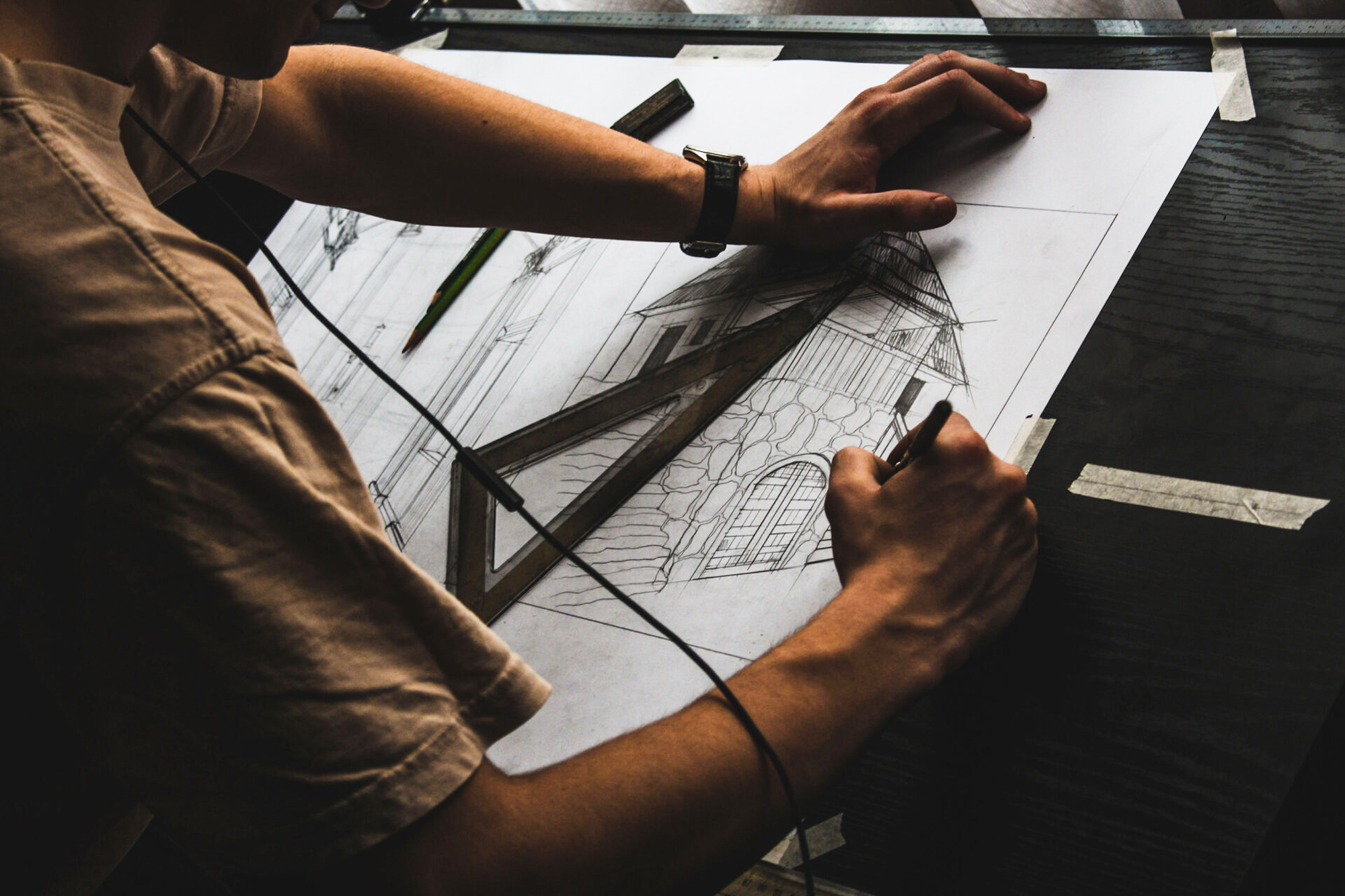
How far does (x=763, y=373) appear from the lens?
0.95m

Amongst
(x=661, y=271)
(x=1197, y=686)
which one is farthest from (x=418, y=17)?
(x=1197, y=686)

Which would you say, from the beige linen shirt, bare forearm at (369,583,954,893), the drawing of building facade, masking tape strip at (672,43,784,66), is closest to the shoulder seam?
the beige linen shirt

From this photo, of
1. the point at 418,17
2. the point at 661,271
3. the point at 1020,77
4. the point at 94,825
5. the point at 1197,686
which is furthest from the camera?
the point at 418,17

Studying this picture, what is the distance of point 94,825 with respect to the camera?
2.64ft

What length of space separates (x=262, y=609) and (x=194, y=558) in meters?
0.05

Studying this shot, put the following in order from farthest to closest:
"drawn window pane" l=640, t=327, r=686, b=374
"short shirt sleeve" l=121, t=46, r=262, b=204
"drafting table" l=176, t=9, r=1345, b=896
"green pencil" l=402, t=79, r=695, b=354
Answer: "green pencil" l=402, t=79, r=695, b=354 < "drawn window pane" l=640, t=327, r=686, b=374 < "short shirt sleeve" l=121, t=46, r=262, b=204 < "drafting table" l=176, t=9, r=1345, b=896

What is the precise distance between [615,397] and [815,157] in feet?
1.14

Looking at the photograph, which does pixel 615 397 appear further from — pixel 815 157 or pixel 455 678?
pixel 455 678

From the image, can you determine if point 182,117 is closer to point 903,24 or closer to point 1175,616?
point 903,24

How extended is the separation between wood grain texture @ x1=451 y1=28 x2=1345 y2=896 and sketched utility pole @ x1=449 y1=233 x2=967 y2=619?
A: 0.17 m

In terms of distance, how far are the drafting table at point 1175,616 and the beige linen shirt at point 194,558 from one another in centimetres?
36

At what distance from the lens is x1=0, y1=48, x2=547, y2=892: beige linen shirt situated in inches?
20.5

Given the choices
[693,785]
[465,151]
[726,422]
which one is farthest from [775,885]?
[465,151]

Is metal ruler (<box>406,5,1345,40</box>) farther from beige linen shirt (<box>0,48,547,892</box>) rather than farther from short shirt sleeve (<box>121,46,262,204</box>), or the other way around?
beige linen shirt (<box>0,48,547,892</box>)
